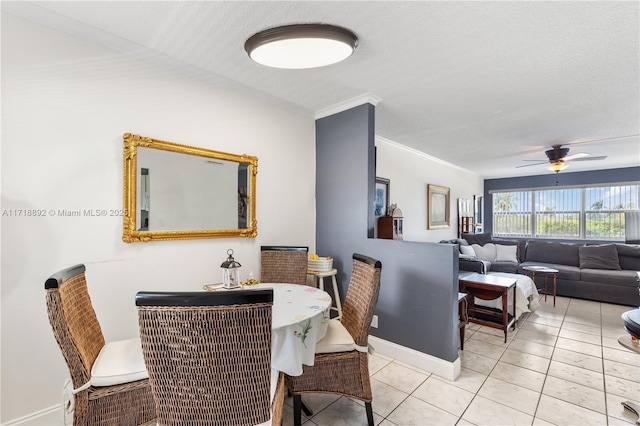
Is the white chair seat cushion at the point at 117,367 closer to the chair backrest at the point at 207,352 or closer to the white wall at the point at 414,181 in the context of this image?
the chair backrest at the point at 207,352

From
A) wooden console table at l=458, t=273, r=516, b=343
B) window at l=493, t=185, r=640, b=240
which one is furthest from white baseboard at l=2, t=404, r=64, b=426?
window at l=493, t=185, r=640, b=240

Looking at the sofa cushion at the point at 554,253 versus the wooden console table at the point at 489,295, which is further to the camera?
the sofa cushion at the point at 554,253

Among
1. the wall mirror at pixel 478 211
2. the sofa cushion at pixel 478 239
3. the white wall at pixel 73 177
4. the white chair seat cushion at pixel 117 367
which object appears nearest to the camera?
the white chair seat cushion at pixel 117 367

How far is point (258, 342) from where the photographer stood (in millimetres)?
1101

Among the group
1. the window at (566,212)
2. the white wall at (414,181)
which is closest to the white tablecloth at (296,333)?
the white wall at (414,181)

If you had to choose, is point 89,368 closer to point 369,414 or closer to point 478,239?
point 369,414

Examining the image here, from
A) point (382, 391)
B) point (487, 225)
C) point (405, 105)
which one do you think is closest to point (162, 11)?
point (405, 105)

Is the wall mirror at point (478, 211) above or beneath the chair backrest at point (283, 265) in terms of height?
above

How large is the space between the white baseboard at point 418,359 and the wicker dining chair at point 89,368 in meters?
1.99

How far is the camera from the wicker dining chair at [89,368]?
4.24 feet

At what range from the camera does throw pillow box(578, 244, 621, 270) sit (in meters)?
5.00

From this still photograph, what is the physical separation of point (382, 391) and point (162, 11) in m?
2.92

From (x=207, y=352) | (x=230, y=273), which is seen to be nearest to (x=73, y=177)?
(x=230, y=273)

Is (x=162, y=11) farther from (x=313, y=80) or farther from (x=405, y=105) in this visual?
(x=405, y=105)
